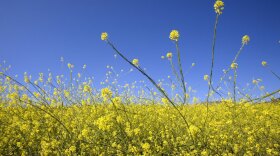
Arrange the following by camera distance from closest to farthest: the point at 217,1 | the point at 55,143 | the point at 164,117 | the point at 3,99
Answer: the point at 217,1
the point at 55,143
the point at 164,117
the point at 3,99

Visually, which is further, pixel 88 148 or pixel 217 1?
pixel 88 148

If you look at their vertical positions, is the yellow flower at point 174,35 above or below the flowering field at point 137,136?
above

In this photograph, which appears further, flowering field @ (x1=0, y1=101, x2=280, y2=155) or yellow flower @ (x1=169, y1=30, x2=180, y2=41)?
flowering field @ (x1=0, y1=101, x2=280, y2=155)

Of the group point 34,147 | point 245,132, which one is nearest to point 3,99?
point 34,147

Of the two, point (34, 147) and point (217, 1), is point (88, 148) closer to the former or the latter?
point (34, 147)

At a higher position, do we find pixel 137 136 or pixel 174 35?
pixel 174 35

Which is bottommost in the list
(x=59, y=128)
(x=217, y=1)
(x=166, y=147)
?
(x=166, y=147)

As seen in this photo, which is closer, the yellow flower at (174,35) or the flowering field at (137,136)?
the yellow flower at (174,35)

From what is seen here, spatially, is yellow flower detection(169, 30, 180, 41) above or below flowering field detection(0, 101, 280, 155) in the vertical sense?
above

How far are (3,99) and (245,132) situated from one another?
25.7 feet

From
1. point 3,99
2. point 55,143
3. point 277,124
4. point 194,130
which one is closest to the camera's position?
point 194,130

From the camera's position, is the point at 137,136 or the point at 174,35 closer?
the point at 174,35

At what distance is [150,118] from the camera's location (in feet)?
19.6

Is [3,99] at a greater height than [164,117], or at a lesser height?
greater
